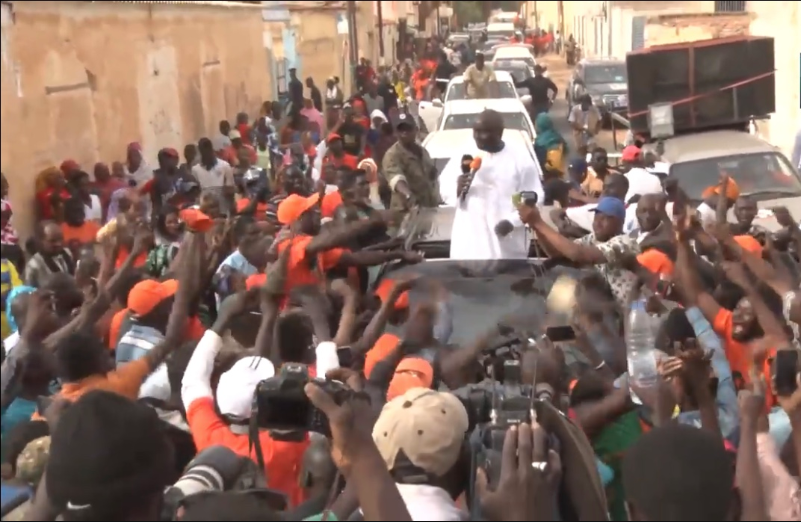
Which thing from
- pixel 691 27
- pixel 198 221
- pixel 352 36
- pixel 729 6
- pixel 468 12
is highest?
pixel 468 12

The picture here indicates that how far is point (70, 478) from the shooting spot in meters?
2.62

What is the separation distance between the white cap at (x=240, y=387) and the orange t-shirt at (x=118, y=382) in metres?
0.31

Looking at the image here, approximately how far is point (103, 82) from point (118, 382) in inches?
286

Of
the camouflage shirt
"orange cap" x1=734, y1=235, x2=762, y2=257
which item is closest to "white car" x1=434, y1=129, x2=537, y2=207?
the camouflage shirt

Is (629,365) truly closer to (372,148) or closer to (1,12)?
(1,12)

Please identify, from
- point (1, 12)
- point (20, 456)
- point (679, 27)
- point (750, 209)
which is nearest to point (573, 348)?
point (20, 456)

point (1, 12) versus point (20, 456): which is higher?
point (1, 12)

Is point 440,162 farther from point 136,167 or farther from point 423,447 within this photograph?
point 423,447

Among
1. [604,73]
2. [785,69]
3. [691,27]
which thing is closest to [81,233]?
[785,69]

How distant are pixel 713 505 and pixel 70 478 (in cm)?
146

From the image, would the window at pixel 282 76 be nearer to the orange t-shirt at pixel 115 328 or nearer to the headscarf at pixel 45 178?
the headscarf at pixel 45 178

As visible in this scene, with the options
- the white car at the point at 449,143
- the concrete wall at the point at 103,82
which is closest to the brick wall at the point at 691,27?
the concrete wall at the point at 103,82

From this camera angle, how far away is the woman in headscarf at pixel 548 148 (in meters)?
12.5

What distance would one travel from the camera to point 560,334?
4051 mm
